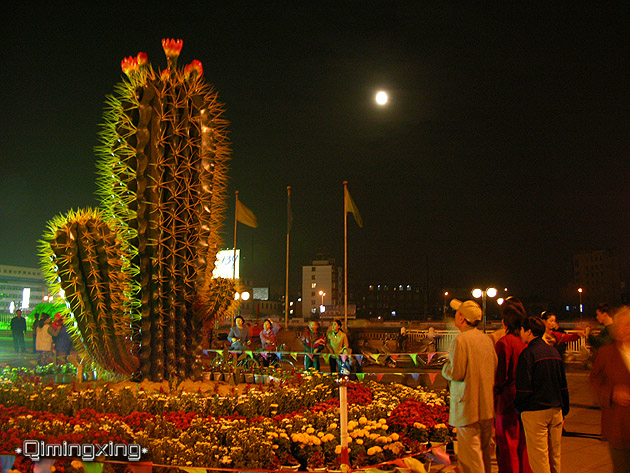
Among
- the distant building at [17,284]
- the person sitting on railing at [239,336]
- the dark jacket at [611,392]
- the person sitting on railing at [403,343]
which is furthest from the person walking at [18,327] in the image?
the distant building at [17,284]

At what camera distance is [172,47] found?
9727 mm

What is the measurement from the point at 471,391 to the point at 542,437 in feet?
3.30

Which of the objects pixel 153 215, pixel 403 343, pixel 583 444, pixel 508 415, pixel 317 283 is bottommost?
pixel 403 343

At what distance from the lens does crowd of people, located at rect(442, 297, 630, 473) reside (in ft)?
15.3

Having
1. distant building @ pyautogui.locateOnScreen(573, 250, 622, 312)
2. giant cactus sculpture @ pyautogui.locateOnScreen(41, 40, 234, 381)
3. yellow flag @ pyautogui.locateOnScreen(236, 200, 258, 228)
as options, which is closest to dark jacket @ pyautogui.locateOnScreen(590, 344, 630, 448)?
giant cactus sculpture @ pyautogui.locateOnScreen(41, 40, 234, 381)

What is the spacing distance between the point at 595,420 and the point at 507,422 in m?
5.17

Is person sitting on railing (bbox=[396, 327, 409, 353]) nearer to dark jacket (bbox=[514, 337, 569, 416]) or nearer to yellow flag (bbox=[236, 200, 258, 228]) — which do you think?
yellow flag (bbox=[236, 200, 258, 228])

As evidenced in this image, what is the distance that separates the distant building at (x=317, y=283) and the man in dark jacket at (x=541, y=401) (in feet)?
→ 359

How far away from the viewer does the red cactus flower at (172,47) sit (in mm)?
9727

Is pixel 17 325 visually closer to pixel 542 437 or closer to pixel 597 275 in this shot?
pixel 542 437

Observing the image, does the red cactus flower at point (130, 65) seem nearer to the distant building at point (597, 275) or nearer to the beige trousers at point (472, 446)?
the beige trousers at point (472, 446)

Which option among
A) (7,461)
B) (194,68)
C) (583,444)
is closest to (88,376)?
(7,461)

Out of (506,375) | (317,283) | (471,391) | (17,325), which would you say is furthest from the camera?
(317,283)

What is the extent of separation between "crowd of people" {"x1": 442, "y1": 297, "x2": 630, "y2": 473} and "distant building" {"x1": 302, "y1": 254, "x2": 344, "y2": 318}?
109 meters
